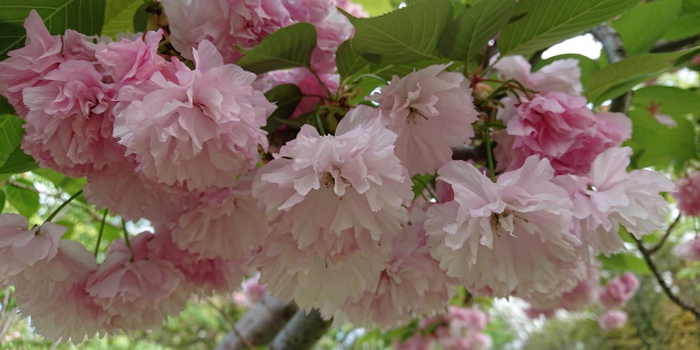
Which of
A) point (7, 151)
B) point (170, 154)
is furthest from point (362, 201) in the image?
point (7, 151)

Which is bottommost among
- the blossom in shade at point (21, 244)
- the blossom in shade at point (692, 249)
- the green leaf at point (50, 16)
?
the blossom in shade at point (692, 249)

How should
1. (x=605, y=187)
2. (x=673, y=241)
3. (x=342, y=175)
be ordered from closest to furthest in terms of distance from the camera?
(x=342, y=175), (x=605, y=187), (x=673, y=241)

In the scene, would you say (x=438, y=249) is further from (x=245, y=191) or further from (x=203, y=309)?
(x=203, y=309)

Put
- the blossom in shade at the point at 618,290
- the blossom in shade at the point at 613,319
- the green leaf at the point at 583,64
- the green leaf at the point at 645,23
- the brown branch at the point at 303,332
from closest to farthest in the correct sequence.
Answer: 1. the green leaf at the point at 645,23
2. the green leaf at the point at 583,64
3. the brown branch at the point at 303,332
4. the blossom in shade at the point at 618,290
5. the blossom in shade at the point at 613,319

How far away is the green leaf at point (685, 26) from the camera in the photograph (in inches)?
32.5

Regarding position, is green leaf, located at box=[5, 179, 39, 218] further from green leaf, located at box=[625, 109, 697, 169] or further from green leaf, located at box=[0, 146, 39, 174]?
green leaf, located at box=[625, 109, 697, 169]

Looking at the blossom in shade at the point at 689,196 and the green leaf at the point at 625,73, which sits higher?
the green leaf at the point at 625,73

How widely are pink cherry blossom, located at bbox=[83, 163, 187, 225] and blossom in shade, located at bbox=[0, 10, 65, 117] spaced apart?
0.11 m

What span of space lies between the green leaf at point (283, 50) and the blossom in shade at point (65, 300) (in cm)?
32

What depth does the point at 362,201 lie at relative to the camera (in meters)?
0.43

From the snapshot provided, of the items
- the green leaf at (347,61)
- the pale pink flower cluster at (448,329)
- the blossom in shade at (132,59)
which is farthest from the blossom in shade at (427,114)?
the pale pink flower cluster at (448,329)

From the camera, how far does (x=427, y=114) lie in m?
0.52

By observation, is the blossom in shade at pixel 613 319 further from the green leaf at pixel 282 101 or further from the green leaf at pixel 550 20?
the green leaf at pixel 282 101

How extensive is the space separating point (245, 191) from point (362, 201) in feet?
0.65
